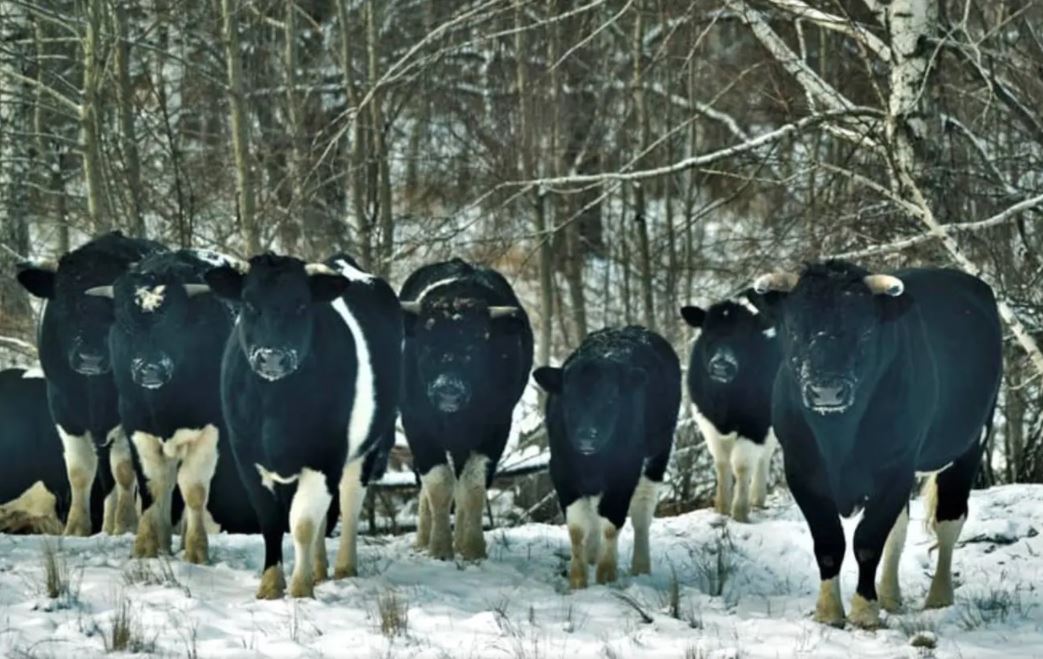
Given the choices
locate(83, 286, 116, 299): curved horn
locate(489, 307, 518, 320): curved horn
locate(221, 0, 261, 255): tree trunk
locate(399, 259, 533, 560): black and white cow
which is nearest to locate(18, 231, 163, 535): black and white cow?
locate(83, 286, 116, 299): curved horn

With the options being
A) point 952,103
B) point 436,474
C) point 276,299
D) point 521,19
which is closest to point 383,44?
point 521,19

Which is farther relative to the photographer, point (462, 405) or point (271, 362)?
point (462, 405)

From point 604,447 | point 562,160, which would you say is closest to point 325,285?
point 604,447

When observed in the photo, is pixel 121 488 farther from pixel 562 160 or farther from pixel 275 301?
pixel 562 160

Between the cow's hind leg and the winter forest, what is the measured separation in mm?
262

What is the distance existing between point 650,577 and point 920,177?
525 centimetres

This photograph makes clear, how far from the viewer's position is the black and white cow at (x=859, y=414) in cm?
909

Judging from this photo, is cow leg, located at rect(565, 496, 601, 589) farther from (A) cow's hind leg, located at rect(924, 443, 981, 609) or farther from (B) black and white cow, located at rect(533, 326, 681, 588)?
(A) cow's hind leg, located at rect(924, 443, 981, 609)

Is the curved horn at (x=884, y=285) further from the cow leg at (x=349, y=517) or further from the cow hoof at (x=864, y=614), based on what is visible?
the cow leg at (x=349, y=517)

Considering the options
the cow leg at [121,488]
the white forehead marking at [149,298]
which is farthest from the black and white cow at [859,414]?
the cow leg at [121,488]

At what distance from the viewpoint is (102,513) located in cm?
1322

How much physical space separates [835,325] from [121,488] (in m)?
5.23

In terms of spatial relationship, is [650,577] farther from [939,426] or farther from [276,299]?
[276,299]

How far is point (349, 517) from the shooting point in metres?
10.6
